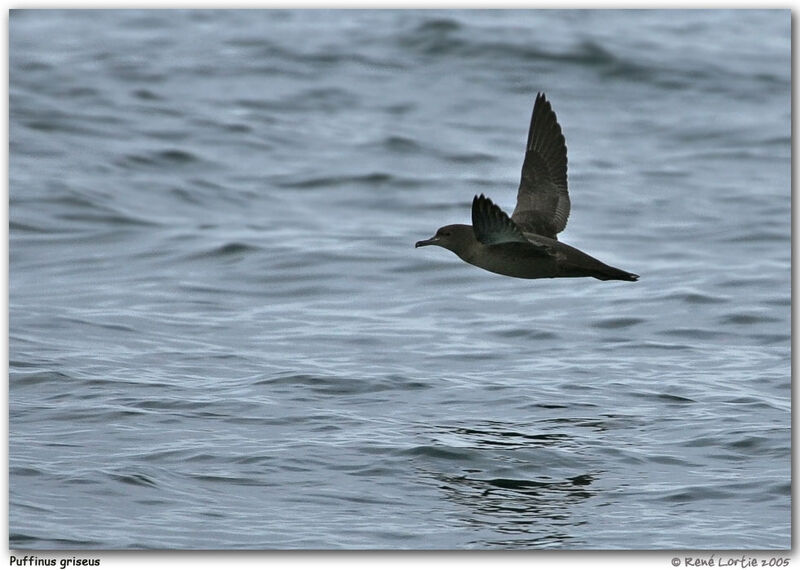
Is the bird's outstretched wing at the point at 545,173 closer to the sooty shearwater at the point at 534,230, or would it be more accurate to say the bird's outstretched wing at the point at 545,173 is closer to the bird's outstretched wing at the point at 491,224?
the sooty shearwater at the point at 534,230

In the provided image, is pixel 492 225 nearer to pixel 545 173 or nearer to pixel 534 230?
pixel 534 230

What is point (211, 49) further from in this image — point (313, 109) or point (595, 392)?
point (595, 392)

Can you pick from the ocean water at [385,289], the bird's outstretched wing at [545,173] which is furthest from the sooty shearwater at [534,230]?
the ocean water at [385,289]

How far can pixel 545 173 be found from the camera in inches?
384

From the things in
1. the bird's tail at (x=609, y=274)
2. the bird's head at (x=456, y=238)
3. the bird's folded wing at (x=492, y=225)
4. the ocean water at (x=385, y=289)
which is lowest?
the ocean water at (x=385, y=289)

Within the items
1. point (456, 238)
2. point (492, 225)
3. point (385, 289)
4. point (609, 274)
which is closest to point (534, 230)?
point (456, 238)

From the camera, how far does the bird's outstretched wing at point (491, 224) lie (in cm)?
795

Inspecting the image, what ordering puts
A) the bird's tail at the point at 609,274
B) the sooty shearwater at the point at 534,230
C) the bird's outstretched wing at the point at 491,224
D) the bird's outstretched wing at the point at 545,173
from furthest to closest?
the bird's outstretched wing at the point at 545,173 → the bird's tail at the point at 609,274 → the sooty shearwater at the point at 534,230 → the bird's outstretched wing at the point at 491,224

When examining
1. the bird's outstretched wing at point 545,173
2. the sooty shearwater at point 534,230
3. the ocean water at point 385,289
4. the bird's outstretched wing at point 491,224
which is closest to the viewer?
the bird's outstretched wing at point 491,224

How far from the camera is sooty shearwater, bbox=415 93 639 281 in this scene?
8.19 meters

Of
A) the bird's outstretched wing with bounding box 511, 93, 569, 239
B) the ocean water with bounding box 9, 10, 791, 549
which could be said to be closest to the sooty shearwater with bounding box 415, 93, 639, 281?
the bird's outstretched wing with bounding box 511, 93, 569, 239

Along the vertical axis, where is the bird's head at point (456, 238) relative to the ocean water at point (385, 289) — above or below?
above

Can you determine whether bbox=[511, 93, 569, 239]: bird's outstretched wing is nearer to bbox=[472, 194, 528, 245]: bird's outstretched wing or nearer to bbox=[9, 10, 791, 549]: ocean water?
bbox=[472, 194, 528, 245]: bird's outstretched wing

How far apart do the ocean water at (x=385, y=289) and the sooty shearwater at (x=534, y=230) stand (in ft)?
4.08
